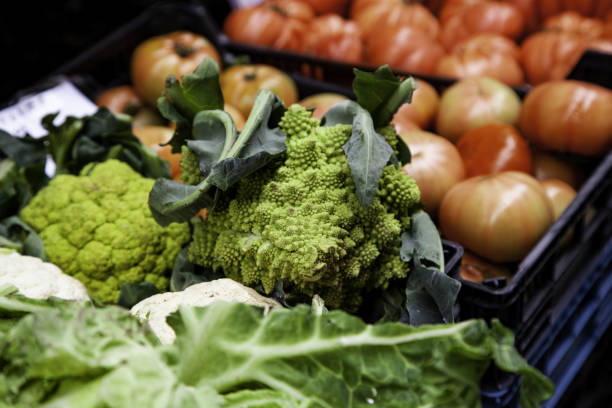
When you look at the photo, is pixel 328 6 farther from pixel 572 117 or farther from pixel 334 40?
pixel 572 117

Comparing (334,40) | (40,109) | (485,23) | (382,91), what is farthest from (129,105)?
(485,23)

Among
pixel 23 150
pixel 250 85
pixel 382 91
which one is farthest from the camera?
pixel 250 85

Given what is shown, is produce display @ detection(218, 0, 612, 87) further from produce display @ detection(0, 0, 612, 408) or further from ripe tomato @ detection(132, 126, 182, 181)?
ripe tomato @ detection(132, 126, 182, 181)

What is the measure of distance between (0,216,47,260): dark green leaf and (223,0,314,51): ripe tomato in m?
1.08

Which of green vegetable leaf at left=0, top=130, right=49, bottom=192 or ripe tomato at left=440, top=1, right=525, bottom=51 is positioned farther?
ripe tomato at left=440, top=1, right=525, bottom=51

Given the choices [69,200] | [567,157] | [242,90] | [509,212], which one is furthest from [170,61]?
[567,157]

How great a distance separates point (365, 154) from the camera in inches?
26.4

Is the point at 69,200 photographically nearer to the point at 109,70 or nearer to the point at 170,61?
the point at 170,61

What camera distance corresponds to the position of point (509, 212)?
95 centimetres

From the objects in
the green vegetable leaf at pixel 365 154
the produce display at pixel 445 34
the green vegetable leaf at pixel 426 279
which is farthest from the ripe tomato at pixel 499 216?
the produce display at pixel 445 34

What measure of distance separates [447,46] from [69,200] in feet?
4.95

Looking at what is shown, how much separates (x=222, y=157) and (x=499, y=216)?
57cm

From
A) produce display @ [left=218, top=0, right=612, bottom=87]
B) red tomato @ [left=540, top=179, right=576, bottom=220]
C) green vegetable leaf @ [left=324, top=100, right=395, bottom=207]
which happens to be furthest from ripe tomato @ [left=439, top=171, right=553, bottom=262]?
produce display @ [left=218, top=0, right=612, bottom=87]

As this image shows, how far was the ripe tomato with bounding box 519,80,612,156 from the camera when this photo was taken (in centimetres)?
116
